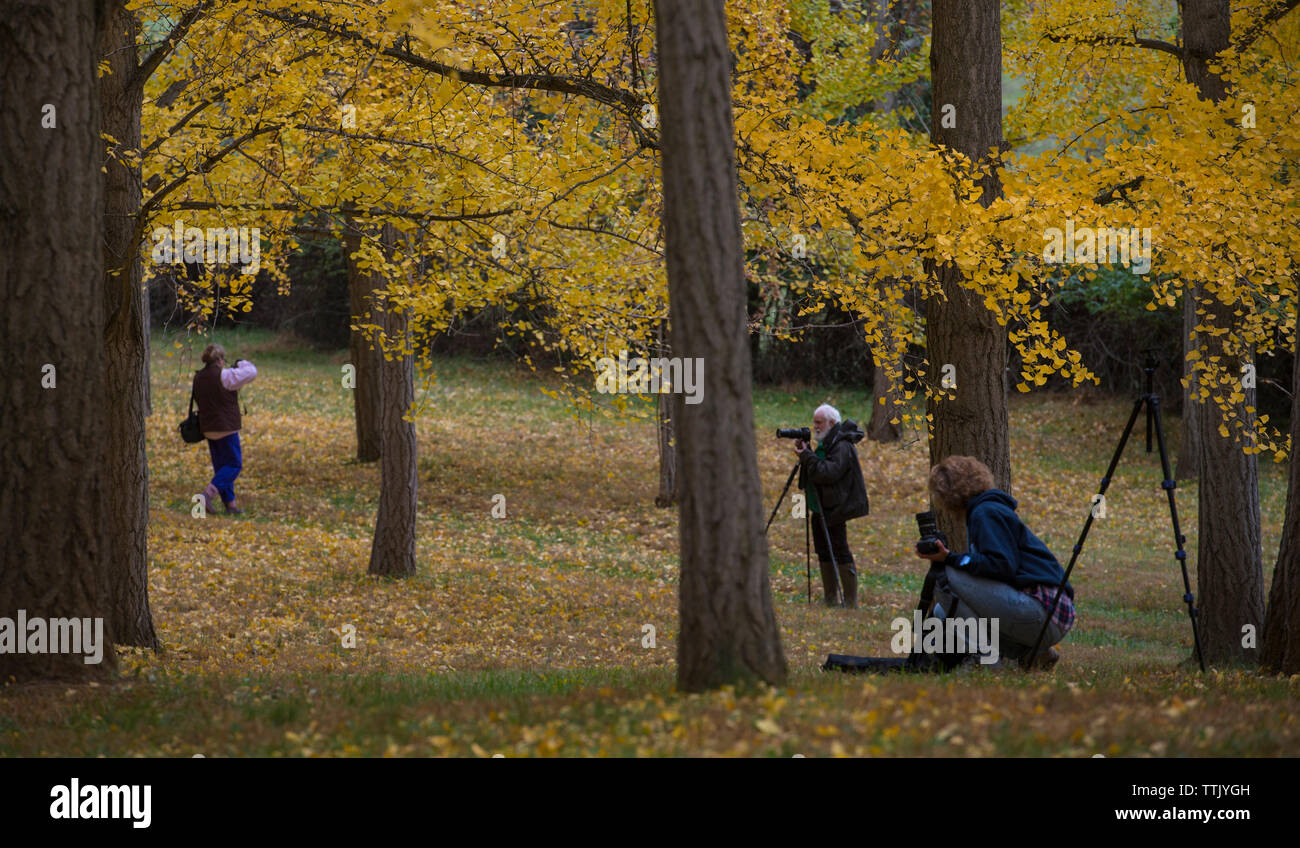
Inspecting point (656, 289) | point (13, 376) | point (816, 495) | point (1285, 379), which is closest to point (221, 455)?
point (656, 289)

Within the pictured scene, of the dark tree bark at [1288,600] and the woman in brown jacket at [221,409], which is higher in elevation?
the woman in brown jacket at [221,409]

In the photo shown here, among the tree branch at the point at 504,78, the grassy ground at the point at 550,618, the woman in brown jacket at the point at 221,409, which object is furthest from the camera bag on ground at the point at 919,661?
the woman in brown jacket at the point at 221,409

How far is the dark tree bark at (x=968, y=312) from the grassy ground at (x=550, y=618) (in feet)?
5.41

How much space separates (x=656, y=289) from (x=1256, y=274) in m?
5.86

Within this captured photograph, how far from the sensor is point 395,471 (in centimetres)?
1237

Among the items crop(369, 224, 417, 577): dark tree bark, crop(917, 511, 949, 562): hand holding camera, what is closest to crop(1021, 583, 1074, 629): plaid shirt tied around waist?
crop(917, 511, 949, 562): hand holding camera

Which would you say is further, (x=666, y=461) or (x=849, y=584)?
(x=666, y=461)

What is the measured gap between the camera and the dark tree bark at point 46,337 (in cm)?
606

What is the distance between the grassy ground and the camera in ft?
15.0

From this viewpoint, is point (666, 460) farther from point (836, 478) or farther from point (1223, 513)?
point (1223, 513)

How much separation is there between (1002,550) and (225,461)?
419 inches

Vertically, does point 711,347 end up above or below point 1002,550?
above

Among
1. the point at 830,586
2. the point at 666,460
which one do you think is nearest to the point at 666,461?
the point at 666,460

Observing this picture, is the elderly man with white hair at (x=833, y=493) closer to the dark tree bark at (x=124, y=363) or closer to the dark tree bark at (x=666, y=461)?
the dark tree bark at (x=666, y=461)
